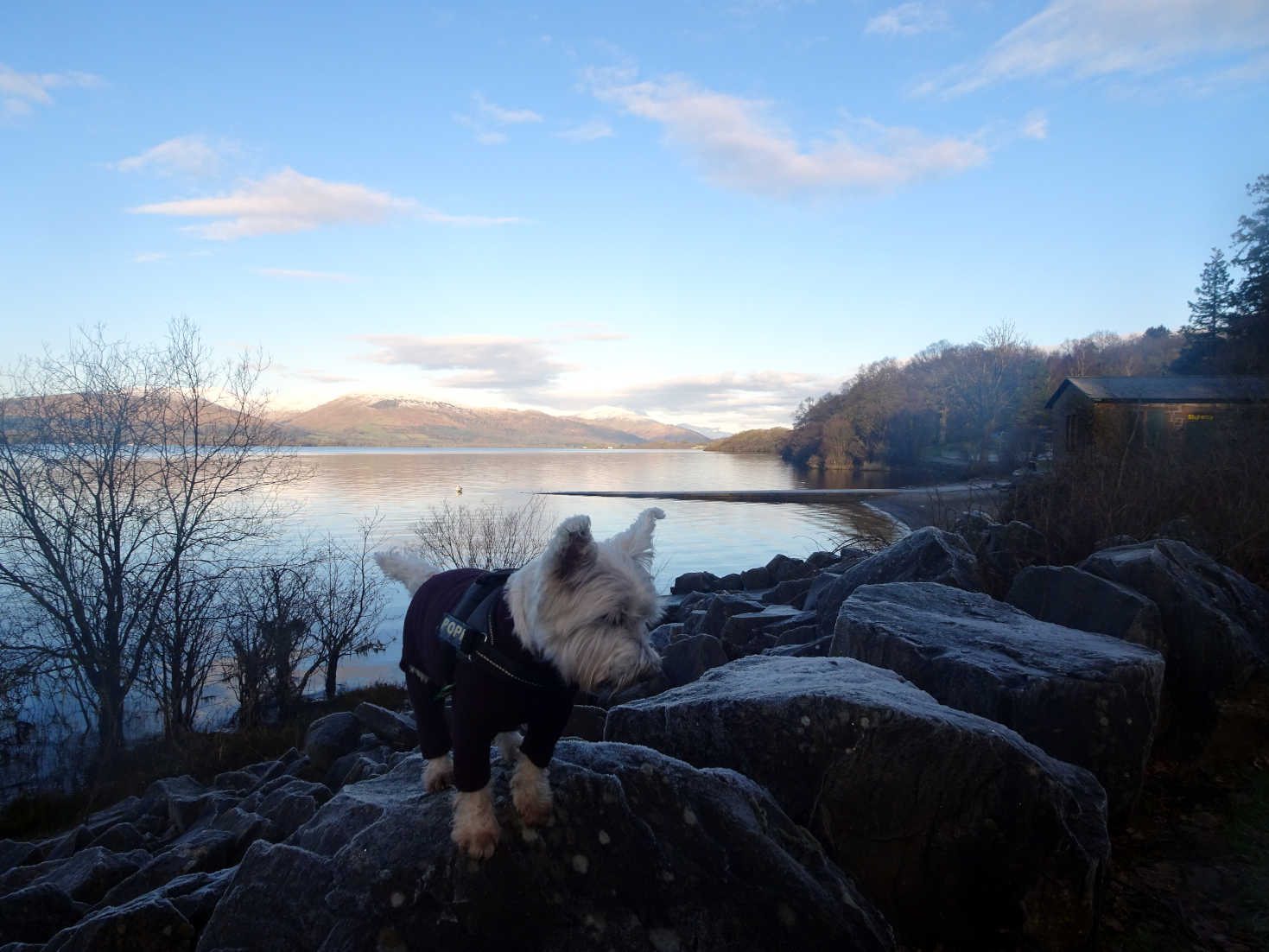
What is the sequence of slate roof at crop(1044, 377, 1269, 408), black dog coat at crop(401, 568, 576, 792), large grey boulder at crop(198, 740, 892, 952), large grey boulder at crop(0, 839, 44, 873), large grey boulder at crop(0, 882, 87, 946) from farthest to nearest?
slate roof at crop(1044, 377, 1269, 408), large grey boulder at crop(0, 839, 44, 873), large grey boulder at crop(0, 882, 87, 946), black dog coat at crop(401, 568, 576, 792), large grey boulder at crop(198, 740, 892, 952)

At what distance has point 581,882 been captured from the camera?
351cm

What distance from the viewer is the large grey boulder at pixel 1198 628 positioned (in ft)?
23.1

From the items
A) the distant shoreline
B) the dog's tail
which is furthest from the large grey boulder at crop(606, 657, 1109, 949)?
the distant shoreline

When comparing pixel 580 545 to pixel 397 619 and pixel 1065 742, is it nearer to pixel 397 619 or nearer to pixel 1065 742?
pixel 1065 742

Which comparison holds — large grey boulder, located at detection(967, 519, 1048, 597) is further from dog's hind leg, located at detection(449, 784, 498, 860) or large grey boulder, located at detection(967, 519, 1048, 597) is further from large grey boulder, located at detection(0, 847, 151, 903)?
large grey boulder, located at detection(0, 847, 151, 903)

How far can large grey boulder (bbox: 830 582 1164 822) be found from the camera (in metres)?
5.44

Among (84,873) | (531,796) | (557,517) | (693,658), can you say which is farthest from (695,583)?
(531,796)

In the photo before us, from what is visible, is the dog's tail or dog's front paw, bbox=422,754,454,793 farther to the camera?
the dog's tail

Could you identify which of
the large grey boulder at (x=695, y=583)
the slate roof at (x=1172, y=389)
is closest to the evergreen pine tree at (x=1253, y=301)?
the slate roof at (x=1172, y=389)

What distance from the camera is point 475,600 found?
12.8 feet

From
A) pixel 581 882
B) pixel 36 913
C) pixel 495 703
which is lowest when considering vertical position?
pixel 36 913

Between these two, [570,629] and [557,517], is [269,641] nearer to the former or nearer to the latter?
[570,629]

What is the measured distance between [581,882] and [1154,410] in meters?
41.1

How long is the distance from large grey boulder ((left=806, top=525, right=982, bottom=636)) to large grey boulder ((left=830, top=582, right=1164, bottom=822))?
10.4 feet
